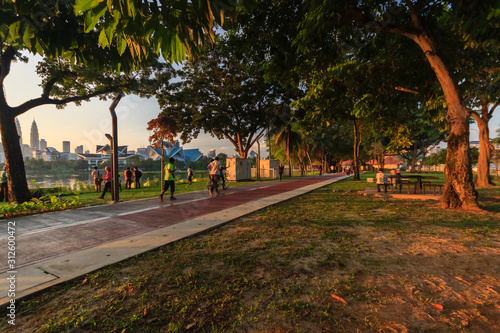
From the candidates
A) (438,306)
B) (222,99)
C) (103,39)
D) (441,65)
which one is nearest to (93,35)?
(103,39)

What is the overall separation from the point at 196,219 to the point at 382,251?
461 centimetres

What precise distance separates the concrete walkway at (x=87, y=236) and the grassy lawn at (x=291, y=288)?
342 millimetres

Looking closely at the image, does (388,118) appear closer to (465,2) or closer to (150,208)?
(465,2)

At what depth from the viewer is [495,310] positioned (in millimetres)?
2357

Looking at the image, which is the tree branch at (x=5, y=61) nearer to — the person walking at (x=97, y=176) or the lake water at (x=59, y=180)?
the person walking at (x=97, y=176)

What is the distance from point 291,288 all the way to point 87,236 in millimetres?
4566

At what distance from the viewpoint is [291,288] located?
2.84 metres

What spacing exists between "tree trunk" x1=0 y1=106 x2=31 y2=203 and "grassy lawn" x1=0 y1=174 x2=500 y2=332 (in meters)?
11.0

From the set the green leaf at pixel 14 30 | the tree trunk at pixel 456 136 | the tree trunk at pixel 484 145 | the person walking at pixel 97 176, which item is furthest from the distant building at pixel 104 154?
the tree trunk at pixel 484 145

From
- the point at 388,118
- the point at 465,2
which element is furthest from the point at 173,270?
the point at 388,118

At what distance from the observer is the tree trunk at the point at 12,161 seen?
10656 mm

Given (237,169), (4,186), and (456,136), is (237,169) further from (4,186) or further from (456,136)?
(456,136)

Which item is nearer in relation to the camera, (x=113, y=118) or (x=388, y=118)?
(x=113, y=118)

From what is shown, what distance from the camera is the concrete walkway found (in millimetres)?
3253
